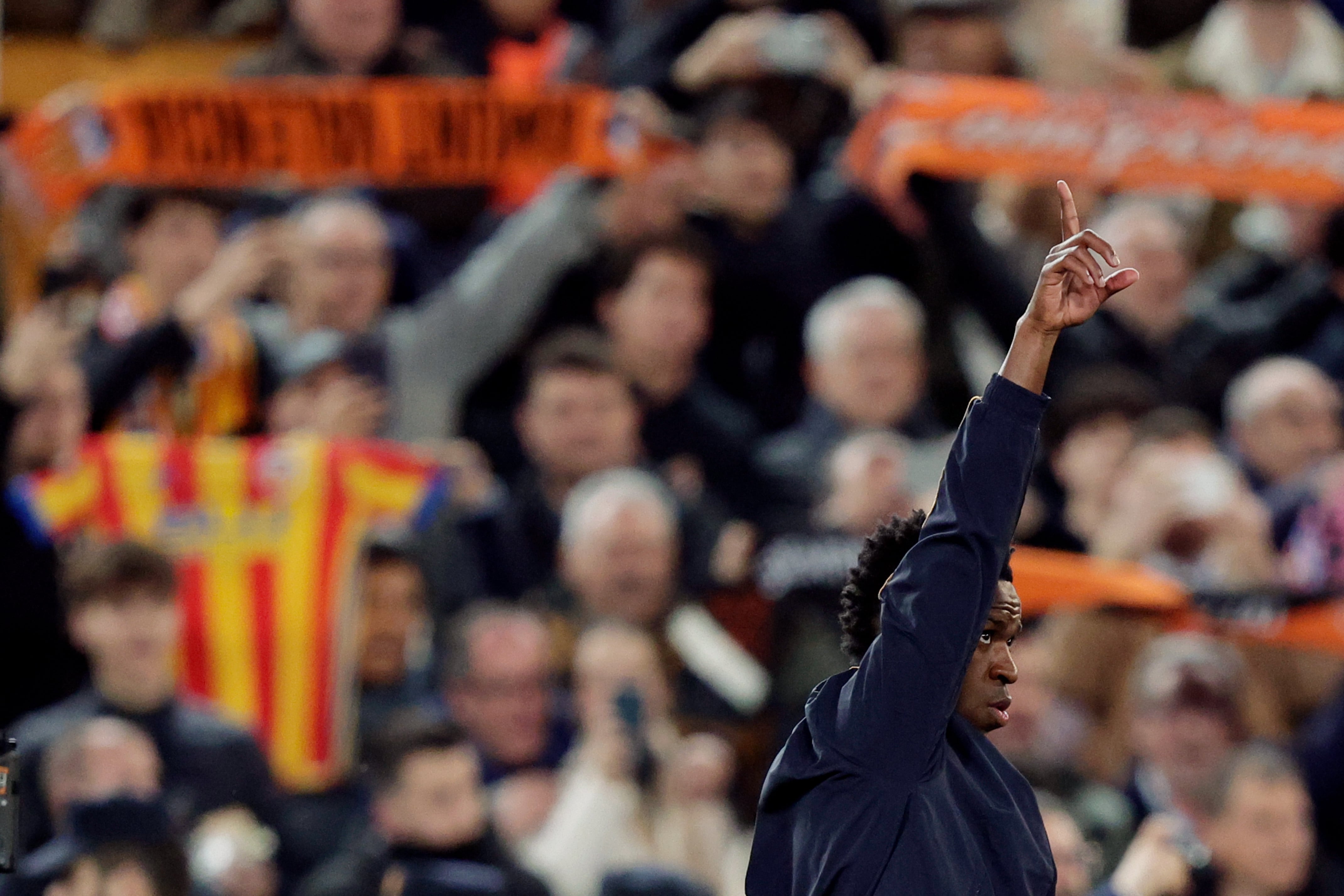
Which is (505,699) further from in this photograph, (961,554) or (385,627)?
(961,554)

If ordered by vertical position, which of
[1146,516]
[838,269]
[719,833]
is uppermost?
[838,269]

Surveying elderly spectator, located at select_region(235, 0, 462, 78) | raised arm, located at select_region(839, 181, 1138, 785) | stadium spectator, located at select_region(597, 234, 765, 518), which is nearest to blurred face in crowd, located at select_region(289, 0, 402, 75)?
elderly spectator, located at select_region(235, 0, 462, 78)

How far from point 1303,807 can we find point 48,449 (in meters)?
3.25

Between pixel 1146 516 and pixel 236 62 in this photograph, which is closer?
Result: pixel 1146 516

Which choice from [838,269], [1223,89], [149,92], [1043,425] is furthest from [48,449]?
[1223,89]

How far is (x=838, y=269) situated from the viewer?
611cm

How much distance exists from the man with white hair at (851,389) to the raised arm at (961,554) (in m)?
3.46

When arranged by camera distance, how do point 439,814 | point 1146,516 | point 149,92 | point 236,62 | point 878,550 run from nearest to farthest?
point 878,550
point 439,814
point 1146,516
point 149,92
point 236,62

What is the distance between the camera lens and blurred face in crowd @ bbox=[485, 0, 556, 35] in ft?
21.2

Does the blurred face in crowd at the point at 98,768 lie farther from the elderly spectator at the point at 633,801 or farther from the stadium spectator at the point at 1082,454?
the stadium spectator at the point at 1082,454

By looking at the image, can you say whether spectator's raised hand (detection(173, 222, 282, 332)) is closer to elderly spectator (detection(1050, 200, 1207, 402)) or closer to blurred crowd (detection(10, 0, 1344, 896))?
blurred crowd (detection(10, 0, 1344, 896))

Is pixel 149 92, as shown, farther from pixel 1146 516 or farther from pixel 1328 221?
pixel 1328 221

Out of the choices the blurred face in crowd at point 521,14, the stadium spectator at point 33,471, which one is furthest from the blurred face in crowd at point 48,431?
the blurred face in crowd at point 521,14

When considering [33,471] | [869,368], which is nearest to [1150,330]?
[869,368]
